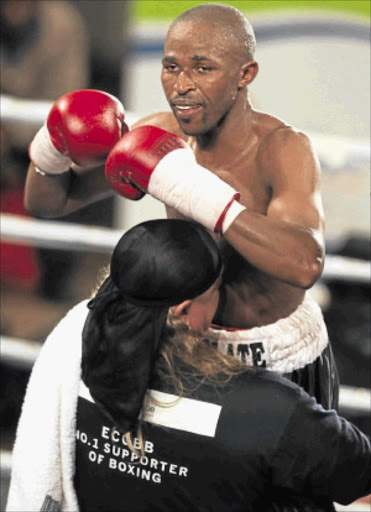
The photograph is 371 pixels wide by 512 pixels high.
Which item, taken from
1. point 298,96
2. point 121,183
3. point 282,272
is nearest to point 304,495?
point 282,272

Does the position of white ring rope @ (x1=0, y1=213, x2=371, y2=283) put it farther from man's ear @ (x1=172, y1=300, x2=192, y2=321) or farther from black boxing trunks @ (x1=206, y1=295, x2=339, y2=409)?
man's ear @ (x1=172, y1=300, x2=192, y2=321)

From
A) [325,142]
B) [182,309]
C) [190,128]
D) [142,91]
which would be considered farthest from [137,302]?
[142,91]

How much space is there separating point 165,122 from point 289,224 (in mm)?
393

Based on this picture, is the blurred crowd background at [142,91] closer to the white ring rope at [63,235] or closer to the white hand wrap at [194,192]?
A: the white ring rope at [63,235]

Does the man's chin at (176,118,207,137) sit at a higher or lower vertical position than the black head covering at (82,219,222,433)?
higher

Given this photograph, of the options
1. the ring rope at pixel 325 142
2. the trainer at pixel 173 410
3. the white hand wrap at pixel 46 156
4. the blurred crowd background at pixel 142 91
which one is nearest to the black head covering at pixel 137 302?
the trainer at pixel 173 410

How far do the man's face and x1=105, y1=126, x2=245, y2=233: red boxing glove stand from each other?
0.08 metres

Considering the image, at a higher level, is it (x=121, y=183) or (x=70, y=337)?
(x=121, y=183)

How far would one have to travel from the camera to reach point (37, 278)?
297 centimetres

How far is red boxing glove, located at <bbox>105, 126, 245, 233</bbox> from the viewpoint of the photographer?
1172 mm

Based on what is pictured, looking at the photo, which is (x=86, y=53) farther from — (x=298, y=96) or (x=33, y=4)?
(x=298, y=96)

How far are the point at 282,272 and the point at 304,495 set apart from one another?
0.96ft

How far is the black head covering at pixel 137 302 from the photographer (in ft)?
3.55

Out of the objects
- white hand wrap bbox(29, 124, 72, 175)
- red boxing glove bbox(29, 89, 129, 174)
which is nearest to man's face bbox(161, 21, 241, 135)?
red boxing glove bbox(29, 89, 129, 174)
